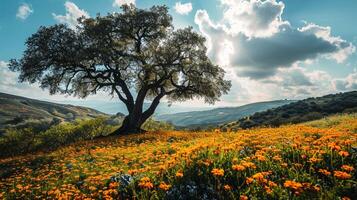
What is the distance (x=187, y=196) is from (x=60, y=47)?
1274 inches

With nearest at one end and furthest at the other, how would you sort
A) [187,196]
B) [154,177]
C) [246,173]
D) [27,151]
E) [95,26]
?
[187,196], [246,173], [154,177], [27,151], [95,26]

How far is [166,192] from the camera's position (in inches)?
289

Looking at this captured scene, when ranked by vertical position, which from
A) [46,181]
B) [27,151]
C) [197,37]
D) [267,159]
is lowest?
[27,151]

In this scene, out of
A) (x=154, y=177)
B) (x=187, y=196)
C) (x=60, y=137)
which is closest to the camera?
(x=187, y=196)

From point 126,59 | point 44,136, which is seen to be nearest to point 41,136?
point 44,136

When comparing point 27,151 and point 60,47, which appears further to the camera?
point 60,47

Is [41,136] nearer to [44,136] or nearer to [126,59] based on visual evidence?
[44,136]

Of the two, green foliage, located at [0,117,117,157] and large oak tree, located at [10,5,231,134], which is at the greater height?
large oak tree, located at [10,5,231,134]

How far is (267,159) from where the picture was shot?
26.7ft

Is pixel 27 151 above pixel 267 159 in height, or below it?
below

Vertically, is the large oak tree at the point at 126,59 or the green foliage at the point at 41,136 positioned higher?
the large oak tree at the point at 126,59

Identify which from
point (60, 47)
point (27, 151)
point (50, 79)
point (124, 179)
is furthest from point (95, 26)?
point (124, 179)

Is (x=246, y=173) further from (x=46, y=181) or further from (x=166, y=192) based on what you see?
(x=46, y=181)

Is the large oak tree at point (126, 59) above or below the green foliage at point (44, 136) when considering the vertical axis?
above
